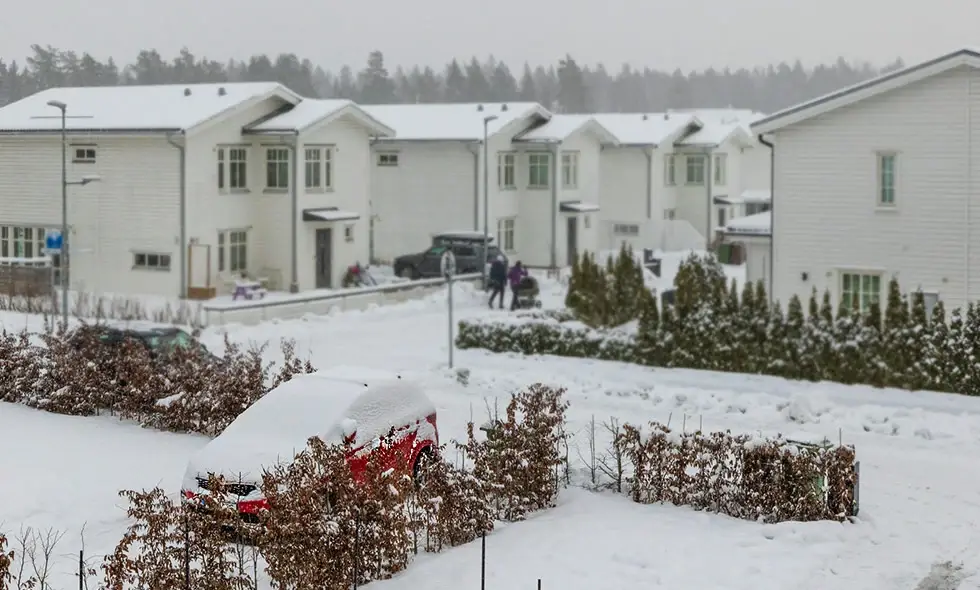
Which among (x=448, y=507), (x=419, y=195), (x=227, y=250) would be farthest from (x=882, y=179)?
(x=419, y=195)

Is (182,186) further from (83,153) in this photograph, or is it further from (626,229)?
(626,229)

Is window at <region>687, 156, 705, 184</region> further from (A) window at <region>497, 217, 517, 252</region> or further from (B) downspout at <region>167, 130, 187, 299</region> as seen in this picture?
(B) downspout at <region>167, 130, 187, 299</region>

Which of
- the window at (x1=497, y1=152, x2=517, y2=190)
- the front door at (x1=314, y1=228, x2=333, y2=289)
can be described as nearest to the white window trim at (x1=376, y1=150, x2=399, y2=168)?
the window at (x1=497, y1=152, x2=517, y2=190)

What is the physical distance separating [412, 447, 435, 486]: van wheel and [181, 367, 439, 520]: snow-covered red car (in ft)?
0.04

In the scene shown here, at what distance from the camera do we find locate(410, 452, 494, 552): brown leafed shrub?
41.3ft

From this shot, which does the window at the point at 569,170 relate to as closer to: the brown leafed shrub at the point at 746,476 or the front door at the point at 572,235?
the front door at the point at 572,235

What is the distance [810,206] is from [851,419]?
7.79 metres

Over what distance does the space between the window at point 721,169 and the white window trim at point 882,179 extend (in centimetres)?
3058

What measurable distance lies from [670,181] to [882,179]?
2977 centimetres

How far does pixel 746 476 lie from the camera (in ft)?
46.8

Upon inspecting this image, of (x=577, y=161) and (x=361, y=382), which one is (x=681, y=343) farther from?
(x=577, y=161)

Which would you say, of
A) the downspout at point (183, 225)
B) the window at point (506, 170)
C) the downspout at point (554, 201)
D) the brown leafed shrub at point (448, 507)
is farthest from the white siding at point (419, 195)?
the brown leafed shrub at point (448, 507)

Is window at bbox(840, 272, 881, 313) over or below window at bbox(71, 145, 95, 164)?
below

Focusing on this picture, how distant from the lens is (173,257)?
117 feet
